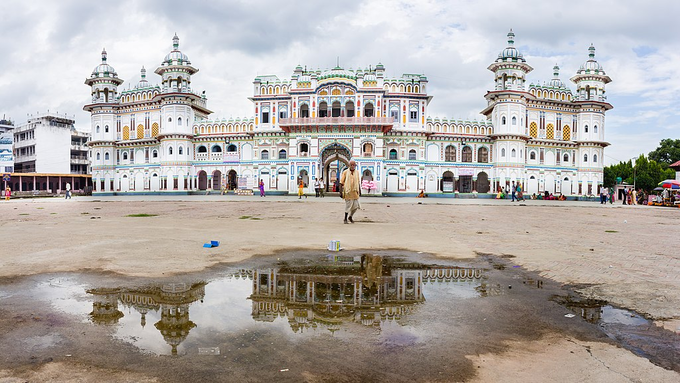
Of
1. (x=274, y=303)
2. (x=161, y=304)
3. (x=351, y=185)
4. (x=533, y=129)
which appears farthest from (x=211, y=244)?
(x=533, y=129)

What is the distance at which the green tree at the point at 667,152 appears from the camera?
68.6m

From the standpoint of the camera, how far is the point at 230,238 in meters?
8.38

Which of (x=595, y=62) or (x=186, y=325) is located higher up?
(x=595, y=62)

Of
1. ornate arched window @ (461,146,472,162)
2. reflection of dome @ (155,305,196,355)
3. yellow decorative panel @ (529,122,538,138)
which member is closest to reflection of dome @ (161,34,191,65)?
ornate arched window @ (461,146,472,162)

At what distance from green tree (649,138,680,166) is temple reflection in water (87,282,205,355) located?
272 feet

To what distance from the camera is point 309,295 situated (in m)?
4.24

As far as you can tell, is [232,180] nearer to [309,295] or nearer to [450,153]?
[450,153]

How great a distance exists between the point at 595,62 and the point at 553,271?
5230 cm

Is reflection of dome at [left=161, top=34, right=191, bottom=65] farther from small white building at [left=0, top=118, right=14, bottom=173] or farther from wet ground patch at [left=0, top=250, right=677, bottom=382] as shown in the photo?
wet ground patch at [left=0, top=250, right=677, bottom=382]

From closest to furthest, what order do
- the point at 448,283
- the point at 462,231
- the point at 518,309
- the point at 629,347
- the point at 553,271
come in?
the point at 629,347 → the point at 518,309 → the point at 448,283 → the point at 553,271 → the point at 462,231

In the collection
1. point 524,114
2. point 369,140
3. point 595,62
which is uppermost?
point 595,62

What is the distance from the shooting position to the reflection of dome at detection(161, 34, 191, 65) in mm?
48656

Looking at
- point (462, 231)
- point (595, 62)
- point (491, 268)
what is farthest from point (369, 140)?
point (491, 268)

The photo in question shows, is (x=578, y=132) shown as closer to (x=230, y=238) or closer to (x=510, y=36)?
(x=510, y=36)
